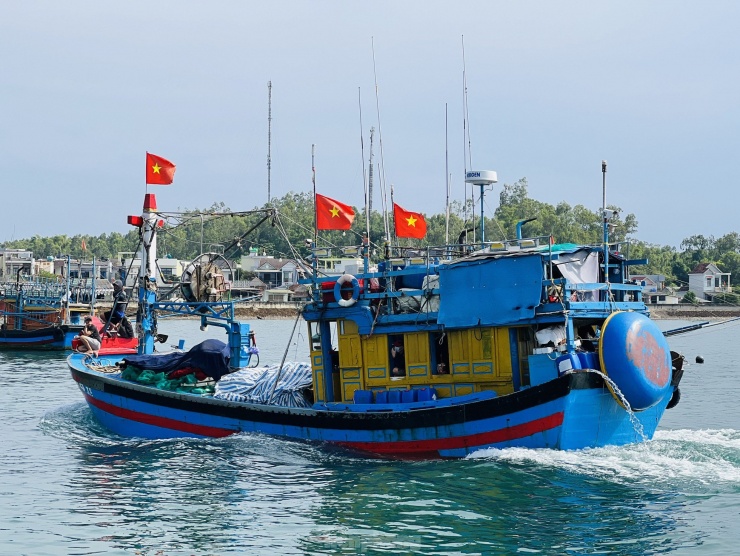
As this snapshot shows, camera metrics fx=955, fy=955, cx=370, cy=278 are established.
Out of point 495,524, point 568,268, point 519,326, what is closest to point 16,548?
point 495,524

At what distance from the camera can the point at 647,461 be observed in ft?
56.3

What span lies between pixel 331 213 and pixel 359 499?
679 centimetres

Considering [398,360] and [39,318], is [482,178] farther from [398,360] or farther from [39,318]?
[39,318]

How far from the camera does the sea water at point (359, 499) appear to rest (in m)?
13.4

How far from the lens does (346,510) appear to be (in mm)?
15023

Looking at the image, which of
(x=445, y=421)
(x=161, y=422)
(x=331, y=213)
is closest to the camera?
(x=445, y=421)

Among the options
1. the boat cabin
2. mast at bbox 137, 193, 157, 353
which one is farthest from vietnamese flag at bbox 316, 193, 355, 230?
mast at bbox 137, 193, 157, 353

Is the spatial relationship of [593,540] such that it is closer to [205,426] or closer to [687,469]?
[687,469]

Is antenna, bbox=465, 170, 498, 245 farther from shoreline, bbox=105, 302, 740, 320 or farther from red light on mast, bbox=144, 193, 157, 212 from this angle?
shoreline, bbox=105, 302, 740, 320

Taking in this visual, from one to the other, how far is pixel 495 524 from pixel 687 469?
465 centimetres

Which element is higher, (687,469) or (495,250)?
(495,250)

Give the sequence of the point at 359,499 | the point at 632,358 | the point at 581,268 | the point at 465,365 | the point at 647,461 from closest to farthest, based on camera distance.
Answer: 1. the point at 359,499
2. the point at 632,358
3. the point at 647,461
4. the point at 581,268
5. the point at 465,365

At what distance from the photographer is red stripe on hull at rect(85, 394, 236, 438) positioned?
20656 mm

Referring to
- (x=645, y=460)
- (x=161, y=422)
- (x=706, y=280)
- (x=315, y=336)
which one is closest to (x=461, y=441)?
(x=645, y=460)
